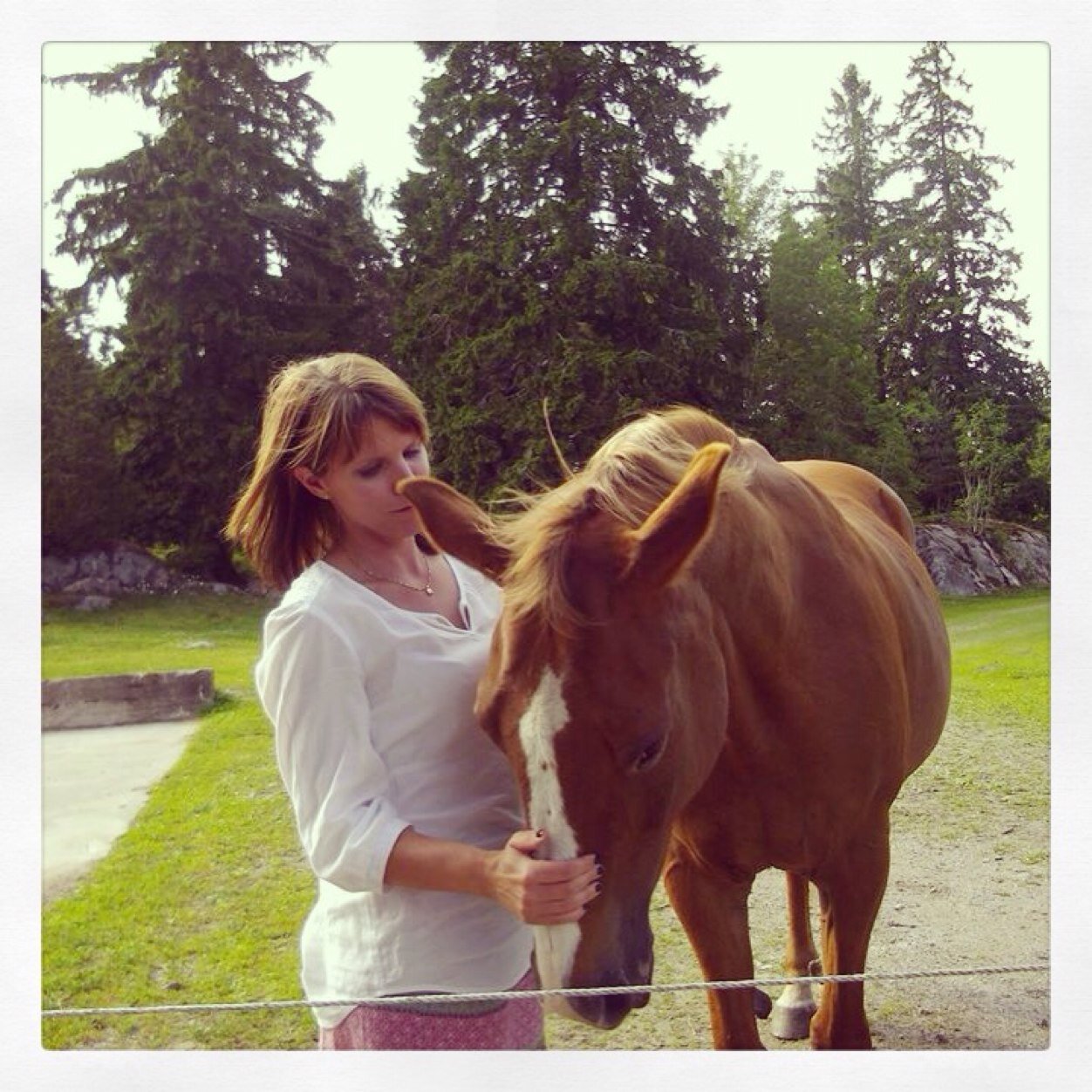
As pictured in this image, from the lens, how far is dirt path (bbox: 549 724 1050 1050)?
1.73 meters

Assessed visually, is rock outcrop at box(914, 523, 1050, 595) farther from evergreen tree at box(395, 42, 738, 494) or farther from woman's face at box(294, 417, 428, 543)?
woman's face at box(294, 417, 428, 543)

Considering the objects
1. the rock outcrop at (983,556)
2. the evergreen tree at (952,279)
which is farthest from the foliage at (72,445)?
the rock outcrop at (983,556)

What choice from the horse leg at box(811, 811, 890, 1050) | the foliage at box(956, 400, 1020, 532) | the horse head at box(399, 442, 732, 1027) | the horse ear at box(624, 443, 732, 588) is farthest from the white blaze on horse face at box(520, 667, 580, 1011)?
the foliage at box(956, 400, 1020, 532)

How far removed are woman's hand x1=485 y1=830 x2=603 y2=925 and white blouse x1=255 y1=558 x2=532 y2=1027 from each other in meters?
0.14

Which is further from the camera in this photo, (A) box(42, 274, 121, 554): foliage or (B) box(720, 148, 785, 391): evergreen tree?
(B) box(720, 148, 785, 391): evergreen tree

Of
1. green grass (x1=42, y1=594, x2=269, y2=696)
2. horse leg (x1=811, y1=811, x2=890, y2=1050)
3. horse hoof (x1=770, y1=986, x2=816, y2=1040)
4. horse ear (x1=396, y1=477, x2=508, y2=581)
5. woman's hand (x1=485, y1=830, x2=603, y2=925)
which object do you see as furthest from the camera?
horse hoof (x1=770, y1=986, x2=816, y2=1040)

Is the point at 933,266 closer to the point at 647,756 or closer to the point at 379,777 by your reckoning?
the point at 647,756

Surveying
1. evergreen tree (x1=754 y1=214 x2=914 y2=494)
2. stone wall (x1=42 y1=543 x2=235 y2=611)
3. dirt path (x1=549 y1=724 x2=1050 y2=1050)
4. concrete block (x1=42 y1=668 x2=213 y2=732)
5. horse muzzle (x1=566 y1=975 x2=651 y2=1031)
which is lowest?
dirt path (x1=549 y1=724 x2=1050 y2=1050)

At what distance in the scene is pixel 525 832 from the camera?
993mm

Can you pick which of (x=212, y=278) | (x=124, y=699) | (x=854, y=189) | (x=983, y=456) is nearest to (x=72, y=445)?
(x=212, y=278)

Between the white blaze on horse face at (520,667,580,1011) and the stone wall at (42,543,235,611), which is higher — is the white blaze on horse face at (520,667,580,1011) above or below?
below

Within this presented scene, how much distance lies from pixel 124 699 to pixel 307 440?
1.14 m
